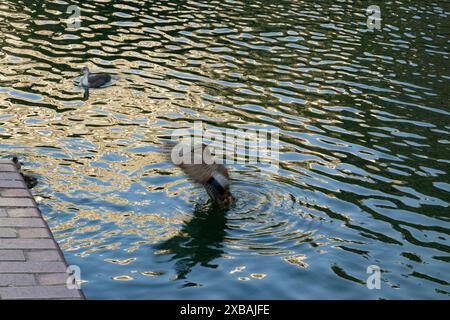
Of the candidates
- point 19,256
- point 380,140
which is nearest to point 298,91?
point 380,140

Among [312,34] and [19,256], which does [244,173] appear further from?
[312,34]

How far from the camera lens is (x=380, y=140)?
45.8ft

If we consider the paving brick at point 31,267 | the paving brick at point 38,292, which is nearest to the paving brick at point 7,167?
the paving brick at point 31,267

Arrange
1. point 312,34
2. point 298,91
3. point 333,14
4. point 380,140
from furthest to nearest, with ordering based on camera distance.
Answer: point 333,14
point 312,34
point 298,91
point 380,140

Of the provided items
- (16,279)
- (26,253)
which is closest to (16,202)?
(26,253)

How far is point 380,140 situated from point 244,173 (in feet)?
9.80

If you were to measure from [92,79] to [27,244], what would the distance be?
23.9ft

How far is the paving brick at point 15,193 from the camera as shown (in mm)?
9891

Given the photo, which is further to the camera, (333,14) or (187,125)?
(333,14)

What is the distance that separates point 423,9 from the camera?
79.5ft

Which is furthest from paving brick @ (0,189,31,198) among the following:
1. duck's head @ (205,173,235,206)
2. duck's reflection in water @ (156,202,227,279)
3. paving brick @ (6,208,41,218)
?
duck's head @ (205,173,235,206)

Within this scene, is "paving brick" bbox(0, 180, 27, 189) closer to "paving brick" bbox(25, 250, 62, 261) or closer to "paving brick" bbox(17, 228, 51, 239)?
"paving brick" bbox(17, 228, 51, 239)

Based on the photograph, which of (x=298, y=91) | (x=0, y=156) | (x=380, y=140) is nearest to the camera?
(x=0, y=156)

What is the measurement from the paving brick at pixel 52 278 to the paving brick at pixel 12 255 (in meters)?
0.44
